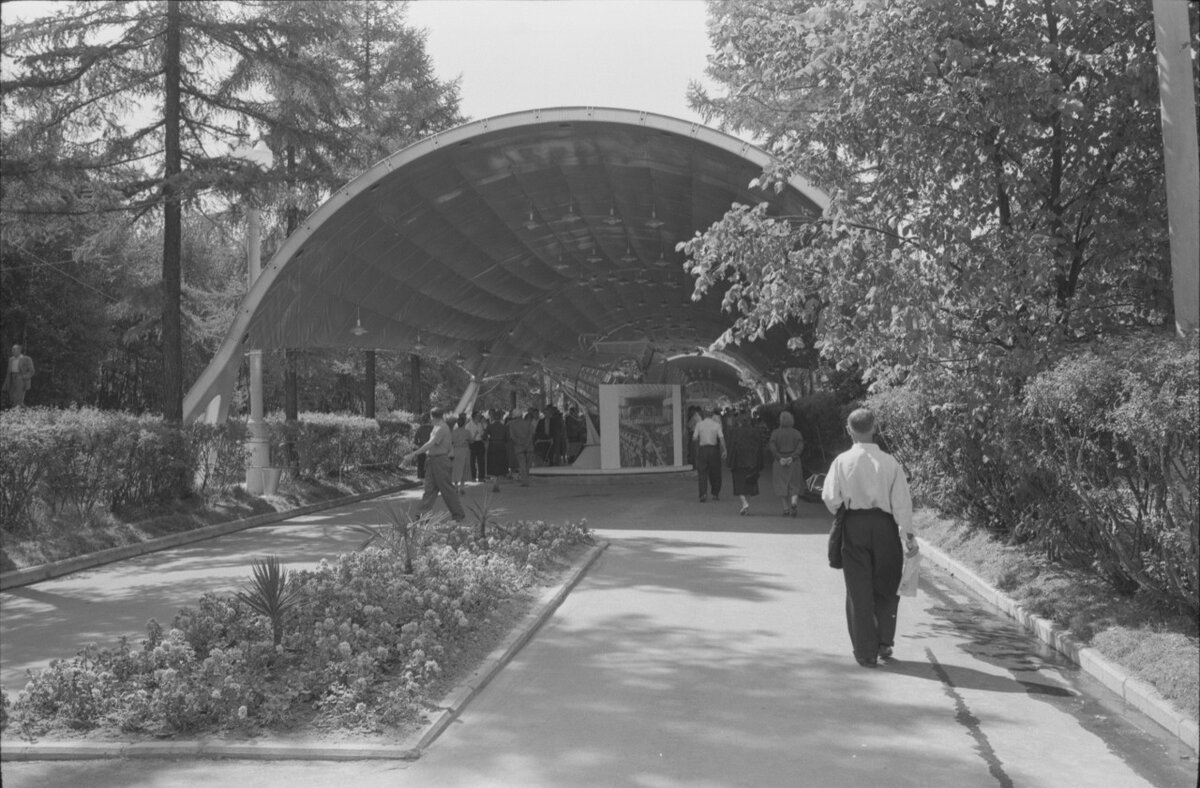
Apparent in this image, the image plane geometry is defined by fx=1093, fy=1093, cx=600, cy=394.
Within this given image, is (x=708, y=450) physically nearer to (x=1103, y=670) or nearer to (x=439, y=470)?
(x=439, y=470)

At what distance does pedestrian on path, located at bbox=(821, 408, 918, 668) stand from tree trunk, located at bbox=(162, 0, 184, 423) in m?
14.4

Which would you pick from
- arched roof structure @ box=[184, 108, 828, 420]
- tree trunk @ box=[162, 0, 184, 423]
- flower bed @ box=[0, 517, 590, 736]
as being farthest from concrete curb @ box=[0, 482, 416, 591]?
flower bed @ box=[0, 517, 590, 736]

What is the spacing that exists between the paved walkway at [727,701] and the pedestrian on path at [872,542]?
28 centimetres

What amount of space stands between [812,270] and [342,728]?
6.67 meters

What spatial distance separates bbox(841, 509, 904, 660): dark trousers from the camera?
7727mm

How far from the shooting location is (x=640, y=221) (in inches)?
1260

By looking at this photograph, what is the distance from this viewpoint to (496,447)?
2856 cm

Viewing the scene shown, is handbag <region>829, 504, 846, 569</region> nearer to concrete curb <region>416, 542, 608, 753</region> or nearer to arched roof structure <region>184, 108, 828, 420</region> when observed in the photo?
concrete curb <region>416, 542, 608, 753</region>

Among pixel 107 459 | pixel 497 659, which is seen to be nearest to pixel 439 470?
pixel 107 459

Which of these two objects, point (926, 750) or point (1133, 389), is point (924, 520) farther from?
point (926, 750)

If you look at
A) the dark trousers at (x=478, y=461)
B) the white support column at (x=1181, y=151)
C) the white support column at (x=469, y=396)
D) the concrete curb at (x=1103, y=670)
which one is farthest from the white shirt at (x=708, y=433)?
the white support column at (x=469, y=396)

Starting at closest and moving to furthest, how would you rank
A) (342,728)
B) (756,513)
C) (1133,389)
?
(342,728)
(1133,389)
(756,513)

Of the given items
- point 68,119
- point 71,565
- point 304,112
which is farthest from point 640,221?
point 71,565

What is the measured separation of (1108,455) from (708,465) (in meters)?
13.3
